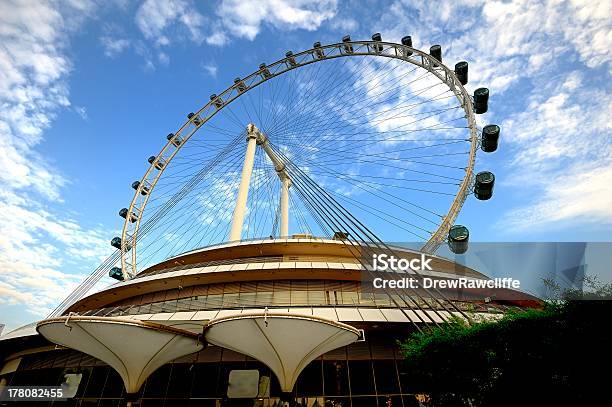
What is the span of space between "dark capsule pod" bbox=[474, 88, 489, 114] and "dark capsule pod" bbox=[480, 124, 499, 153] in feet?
6.53

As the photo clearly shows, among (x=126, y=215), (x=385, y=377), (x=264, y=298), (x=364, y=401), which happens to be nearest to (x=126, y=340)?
(x=264, y=298)

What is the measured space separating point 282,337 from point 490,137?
17962 millimetres

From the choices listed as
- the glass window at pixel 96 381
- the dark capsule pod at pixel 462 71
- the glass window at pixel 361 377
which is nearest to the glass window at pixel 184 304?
the glass window at pixel 96 381

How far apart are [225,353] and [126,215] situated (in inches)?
915

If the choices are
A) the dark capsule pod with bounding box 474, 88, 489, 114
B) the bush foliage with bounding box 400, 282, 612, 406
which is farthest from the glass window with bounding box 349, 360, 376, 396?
the dark capsule pod with bounding box 474, 88, 489, 114

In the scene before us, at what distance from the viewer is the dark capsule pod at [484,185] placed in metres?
19.7

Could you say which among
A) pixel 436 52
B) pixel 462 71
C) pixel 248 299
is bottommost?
pixel 248 299

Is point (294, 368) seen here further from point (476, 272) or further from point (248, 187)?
point (476, 272)

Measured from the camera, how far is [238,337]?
39.9 feet

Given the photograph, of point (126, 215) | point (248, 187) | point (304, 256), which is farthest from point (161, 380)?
point (126, 215)

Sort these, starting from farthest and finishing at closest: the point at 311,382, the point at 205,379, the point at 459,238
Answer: the point at 459,238, the point at 205,379, the point at 311,382

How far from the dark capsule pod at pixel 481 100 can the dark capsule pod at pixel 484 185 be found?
5.27 meters

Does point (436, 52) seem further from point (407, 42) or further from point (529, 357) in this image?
point (529, 357)

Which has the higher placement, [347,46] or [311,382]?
[347,46]
